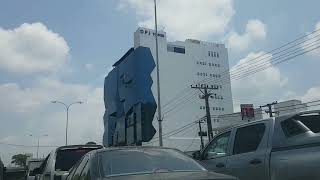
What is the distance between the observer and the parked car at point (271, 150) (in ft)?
25.5

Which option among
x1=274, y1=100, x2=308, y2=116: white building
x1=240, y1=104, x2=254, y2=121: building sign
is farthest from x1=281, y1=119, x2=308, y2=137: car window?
x1=240, y1=104, x2=254, y2=121: building sign

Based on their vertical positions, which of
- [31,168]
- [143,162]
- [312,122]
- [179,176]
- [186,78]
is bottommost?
[179,176]

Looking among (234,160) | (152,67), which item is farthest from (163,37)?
(234,160)

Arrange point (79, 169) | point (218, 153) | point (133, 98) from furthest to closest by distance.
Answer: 1. point (133, 98)
2. point (218, 153)
3. point (79, 169)

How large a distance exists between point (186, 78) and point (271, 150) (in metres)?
124

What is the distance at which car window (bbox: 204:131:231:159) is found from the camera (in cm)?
1013

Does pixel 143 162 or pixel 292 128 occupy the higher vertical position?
pixel 292 128

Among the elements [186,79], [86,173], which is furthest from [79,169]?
[186,79]

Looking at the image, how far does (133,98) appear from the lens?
118688mm

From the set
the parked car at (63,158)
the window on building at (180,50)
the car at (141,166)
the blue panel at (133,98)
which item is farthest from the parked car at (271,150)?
the window on building at (180,50)

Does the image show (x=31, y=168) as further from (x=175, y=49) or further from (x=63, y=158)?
(x=175, y=49)

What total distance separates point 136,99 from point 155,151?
11029cm

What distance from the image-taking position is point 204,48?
13600 cm

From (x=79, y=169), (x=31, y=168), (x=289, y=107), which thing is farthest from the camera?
(x=289, y=107)
